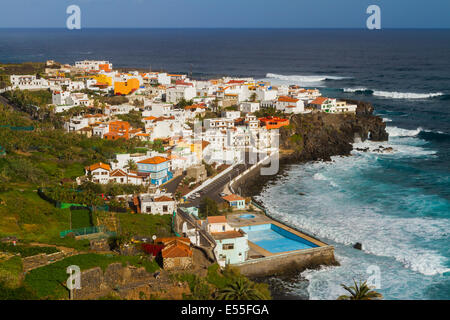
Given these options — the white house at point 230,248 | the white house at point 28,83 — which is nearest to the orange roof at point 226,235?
the white house at point 230,248

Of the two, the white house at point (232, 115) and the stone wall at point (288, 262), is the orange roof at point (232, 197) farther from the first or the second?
the white house at point (232, 115)

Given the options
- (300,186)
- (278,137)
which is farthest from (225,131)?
(300,186)

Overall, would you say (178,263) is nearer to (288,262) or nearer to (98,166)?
(288,262)

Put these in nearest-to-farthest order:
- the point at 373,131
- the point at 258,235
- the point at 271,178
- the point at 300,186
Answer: the point at 258,235
the point at 300,186
the point at 271,178
the point at 373,131

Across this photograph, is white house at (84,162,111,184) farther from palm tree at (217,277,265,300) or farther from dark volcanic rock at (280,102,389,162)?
palm tree at (217,277,265,300)
